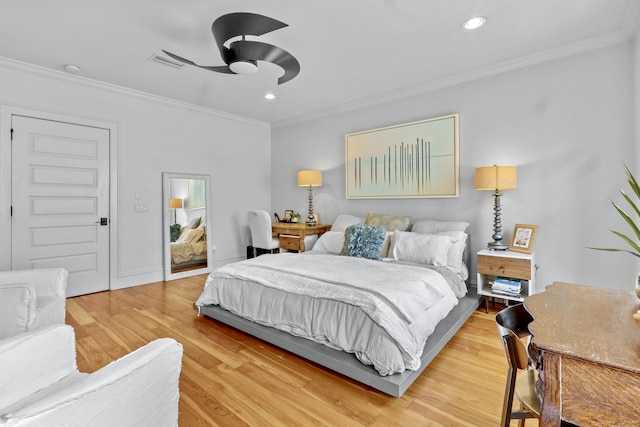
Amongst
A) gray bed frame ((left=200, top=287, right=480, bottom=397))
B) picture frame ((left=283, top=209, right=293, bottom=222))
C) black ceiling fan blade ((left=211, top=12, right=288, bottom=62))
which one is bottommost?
gray bed frame ((left=200, top=287, right=480, bottom=397))

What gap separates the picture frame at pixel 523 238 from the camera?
10.1 feet

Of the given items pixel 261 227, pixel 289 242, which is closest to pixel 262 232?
pixel 261 227

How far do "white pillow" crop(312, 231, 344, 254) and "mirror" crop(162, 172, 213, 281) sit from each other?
6.86 ft

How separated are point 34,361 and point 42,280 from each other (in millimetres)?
1641

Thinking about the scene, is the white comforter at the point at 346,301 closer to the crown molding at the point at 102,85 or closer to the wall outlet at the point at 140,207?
the wall outlet at the point at 140,207

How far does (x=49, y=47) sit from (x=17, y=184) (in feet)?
4.98

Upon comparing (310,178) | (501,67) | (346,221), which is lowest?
(346,221)

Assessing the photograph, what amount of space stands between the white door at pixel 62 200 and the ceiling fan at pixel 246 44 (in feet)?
7.35

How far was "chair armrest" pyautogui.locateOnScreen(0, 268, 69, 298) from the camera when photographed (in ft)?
7.34

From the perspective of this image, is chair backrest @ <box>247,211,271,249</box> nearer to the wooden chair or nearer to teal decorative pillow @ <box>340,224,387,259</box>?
teal decorative pillow @ <box>340,224,387,259</box>

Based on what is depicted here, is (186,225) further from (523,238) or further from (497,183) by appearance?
(523,238)

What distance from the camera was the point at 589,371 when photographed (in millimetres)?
849

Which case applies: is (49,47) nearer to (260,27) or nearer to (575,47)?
(260,27)

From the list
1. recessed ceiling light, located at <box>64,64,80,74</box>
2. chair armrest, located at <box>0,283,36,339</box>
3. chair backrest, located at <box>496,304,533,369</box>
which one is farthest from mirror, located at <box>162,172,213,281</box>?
chair backrest, located at <box>496,304,533,369</box>
